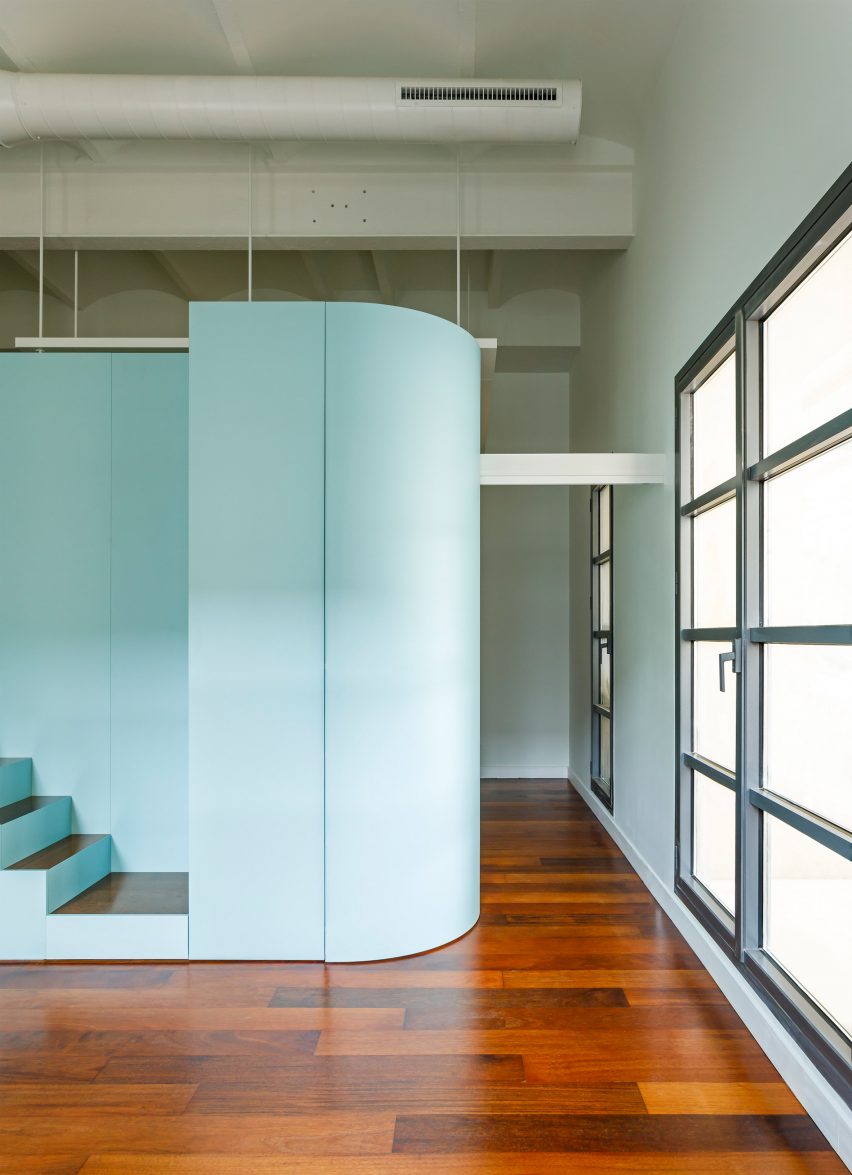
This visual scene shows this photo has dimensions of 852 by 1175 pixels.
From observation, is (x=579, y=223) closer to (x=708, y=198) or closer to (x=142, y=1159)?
(x=708, y=198)

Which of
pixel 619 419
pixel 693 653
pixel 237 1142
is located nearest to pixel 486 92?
pixel 619 419

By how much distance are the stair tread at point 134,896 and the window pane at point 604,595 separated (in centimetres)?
321

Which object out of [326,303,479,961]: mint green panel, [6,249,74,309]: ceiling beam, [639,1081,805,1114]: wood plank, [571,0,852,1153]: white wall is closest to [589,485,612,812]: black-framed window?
[571,0,852,1153]: white wall

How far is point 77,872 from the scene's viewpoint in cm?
346

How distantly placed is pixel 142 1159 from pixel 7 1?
171 inches

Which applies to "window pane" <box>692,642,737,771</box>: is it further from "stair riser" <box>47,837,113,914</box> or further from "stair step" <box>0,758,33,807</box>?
"stair step" <box>0,758,33,807</box>

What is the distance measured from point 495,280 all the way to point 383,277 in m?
0.79

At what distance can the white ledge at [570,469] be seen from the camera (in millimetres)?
3768

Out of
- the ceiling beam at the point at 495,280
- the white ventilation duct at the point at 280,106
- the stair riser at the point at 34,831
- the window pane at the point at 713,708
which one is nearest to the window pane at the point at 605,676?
the window pane at the point at 713,708

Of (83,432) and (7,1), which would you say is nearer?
(7,1)

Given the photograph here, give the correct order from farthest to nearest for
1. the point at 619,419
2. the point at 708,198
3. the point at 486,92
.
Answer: the point at 619,419
the point at 486,92
the point at 708,198

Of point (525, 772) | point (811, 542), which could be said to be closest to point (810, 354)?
point (811, 542)

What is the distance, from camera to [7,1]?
3.45 meters

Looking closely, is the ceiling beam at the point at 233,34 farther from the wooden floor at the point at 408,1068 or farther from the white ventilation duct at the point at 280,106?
the wooden floor at the point at 408,1068
